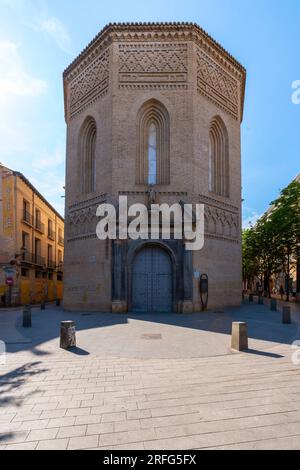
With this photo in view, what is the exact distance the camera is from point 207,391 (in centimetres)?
478

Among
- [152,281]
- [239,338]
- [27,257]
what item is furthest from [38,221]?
[239,338]

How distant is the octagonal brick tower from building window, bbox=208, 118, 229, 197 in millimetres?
442

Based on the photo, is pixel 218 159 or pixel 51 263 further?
pixel 51 263

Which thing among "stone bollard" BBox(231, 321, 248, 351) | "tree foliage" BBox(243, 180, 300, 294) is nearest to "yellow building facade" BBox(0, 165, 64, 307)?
"stone bollard" BBox(231, 321, 248, 351)

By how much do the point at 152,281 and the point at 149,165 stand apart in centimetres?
655

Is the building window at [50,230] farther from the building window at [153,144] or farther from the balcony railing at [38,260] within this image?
the building window at [153,144]

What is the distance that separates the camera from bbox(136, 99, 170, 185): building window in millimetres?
17531

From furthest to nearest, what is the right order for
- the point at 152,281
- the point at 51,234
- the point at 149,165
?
1. the point at 51,234
2. the point at 149,165
3. the point at 152,281

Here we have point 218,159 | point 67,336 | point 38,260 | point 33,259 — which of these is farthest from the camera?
point 38,260

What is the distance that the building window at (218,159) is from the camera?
64.7ft

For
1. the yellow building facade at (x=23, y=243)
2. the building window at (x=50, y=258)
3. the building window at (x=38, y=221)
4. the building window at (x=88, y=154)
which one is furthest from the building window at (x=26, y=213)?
the building window at (x=88, y=154)

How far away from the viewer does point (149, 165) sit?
58.6ft

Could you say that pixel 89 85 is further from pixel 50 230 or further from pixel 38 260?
pixel 50 230

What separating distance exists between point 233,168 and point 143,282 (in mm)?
9752
